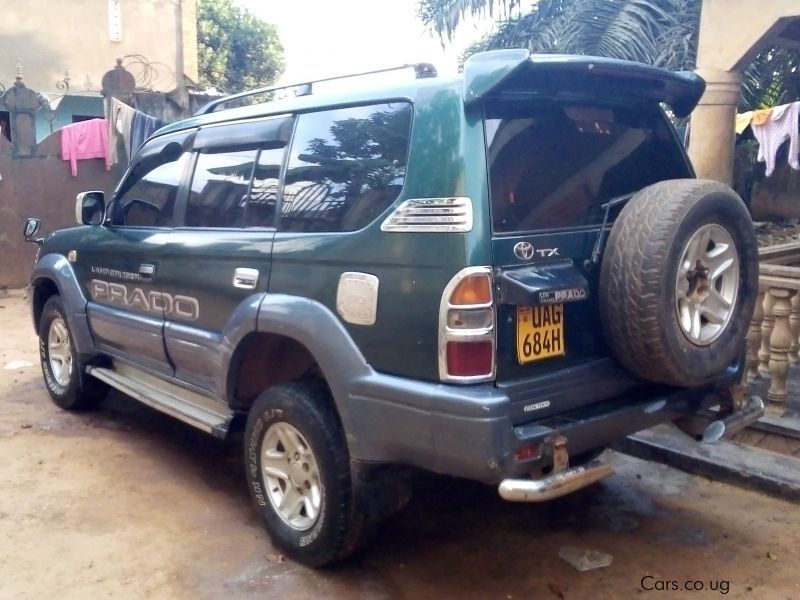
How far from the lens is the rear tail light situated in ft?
8.87

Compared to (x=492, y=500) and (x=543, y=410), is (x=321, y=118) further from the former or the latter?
Result: (x=492, y=500)

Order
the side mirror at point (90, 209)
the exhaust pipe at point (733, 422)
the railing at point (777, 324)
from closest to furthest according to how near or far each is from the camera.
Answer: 1. the exhaust pipe at point (733, 422)
2. the railing at point (777, 324)
3. the side mirror at point (90, 209)

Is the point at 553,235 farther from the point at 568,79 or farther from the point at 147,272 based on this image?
the point at 147,272

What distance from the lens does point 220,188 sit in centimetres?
402

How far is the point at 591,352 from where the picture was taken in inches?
121

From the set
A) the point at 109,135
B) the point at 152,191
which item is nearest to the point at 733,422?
the point at 152,191

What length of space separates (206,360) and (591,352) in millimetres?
1880

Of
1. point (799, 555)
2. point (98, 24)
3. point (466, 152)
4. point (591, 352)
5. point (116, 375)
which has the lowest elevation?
point (799, 555)

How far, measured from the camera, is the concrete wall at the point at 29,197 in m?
10.7

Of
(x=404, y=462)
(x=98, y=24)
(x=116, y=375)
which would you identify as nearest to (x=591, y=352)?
(x=404, y=462)

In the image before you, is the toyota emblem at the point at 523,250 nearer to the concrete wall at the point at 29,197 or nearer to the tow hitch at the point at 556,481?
the tow hitch at the point at 556,481

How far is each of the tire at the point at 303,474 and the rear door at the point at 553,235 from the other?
0.85 meters

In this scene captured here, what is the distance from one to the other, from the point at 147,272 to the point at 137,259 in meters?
0.17

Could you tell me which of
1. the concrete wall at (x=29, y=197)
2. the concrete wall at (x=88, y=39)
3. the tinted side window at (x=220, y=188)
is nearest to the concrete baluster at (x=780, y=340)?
the tinted side window at (x=220, y=188)
